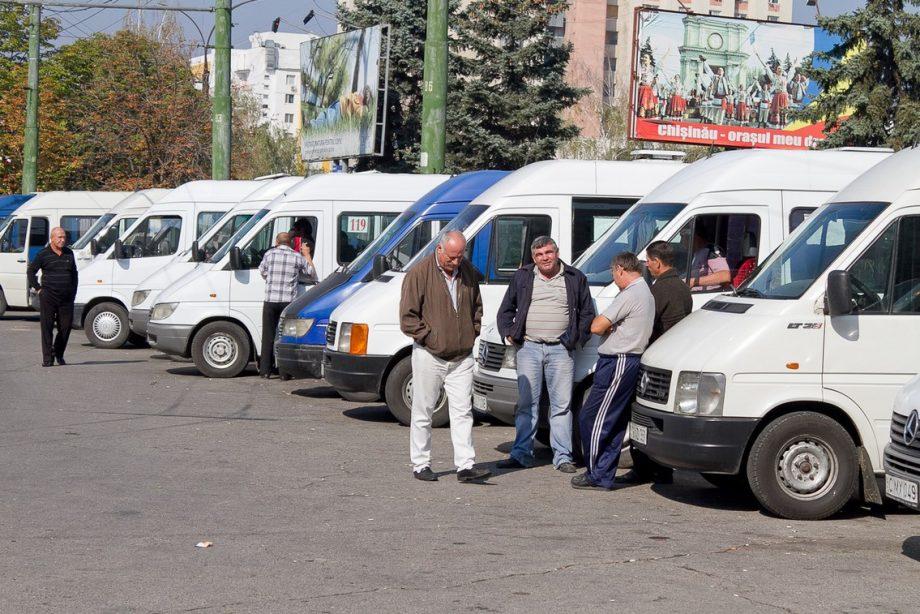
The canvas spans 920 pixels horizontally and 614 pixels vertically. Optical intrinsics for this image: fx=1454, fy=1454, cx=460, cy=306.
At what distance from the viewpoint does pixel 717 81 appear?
37.9m

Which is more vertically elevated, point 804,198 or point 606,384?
point 804,198

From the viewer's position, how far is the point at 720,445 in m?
8.95

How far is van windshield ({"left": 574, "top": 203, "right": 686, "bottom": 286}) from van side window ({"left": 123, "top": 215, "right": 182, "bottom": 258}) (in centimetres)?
1174

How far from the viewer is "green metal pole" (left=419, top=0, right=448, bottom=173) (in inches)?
733

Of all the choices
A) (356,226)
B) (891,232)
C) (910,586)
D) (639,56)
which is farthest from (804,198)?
(639,56)

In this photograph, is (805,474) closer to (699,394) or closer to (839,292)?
(699,394)

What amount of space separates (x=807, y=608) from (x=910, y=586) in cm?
83

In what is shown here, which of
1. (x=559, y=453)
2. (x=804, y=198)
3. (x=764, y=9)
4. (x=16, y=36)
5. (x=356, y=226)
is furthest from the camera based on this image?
(x=764, y=9)

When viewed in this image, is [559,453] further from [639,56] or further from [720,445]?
[639,56]

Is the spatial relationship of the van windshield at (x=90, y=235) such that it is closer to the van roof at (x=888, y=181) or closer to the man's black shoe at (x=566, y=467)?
the man's black shoe at (x=566, y=467)

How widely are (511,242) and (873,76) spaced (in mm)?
14285

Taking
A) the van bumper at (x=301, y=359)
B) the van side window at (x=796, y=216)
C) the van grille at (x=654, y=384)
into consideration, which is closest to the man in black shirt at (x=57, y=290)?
the van bumper at (x=301, y=359)

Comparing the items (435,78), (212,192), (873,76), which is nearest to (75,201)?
(212,192)

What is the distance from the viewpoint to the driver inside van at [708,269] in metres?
12.1
